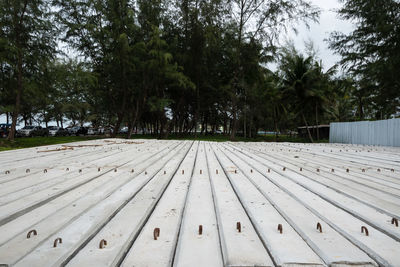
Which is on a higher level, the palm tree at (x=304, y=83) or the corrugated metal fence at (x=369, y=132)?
the palm tree at (x=304, y=83)

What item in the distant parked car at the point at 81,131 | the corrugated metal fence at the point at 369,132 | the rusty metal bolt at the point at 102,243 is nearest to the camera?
the rusty metal bolt at the point at 102,243

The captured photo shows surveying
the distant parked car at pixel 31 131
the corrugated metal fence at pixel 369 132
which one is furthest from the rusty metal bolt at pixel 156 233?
the distant parked car at pixel 31 131

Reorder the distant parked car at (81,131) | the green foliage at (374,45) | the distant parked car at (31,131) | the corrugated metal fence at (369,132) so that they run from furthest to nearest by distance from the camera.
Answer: the distant parked car at (81,131) < the distant parked car at (31,131) < the green foliage at (374,45) < the corrugated metal fence at (369,132)

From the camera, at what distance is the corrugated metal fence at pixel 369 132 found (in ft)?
27.0

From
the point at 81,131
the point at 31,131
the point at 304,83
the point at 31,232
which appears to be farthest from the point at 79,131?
the point at 31,232

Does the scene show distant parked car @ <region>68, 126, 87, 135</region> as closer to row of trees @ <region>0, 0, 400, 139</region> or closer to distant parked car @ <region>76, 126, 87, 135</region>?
distant parked car @ <region>76, 126, 87, 135</region>

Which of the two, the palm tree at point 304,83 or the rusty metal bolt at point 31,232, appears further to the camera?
the palm tree at point 304,83

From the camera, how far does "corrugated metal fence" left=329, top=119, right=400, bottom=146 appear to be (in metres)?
8.24

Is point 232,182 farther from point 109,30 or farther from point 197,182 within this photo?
point 109,30

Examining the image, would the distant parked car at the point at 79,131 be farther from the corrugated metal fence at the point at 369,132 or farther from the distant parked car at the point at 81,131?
the corrugated metal fence at the point at 369,132

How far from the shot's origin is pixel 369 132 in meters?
9.67

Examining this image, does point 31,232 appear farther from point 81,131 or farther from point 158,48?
point 81,131

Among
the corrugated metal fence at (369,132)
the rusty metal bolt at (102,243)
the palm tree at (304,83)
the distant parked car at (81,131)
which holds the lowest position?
the rusty metal bolt at (102,243)

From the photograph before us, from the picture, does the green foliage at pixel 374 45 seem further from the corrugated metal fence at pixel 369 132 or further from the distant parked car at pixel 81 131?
the distant parked car at pixel 81 131
